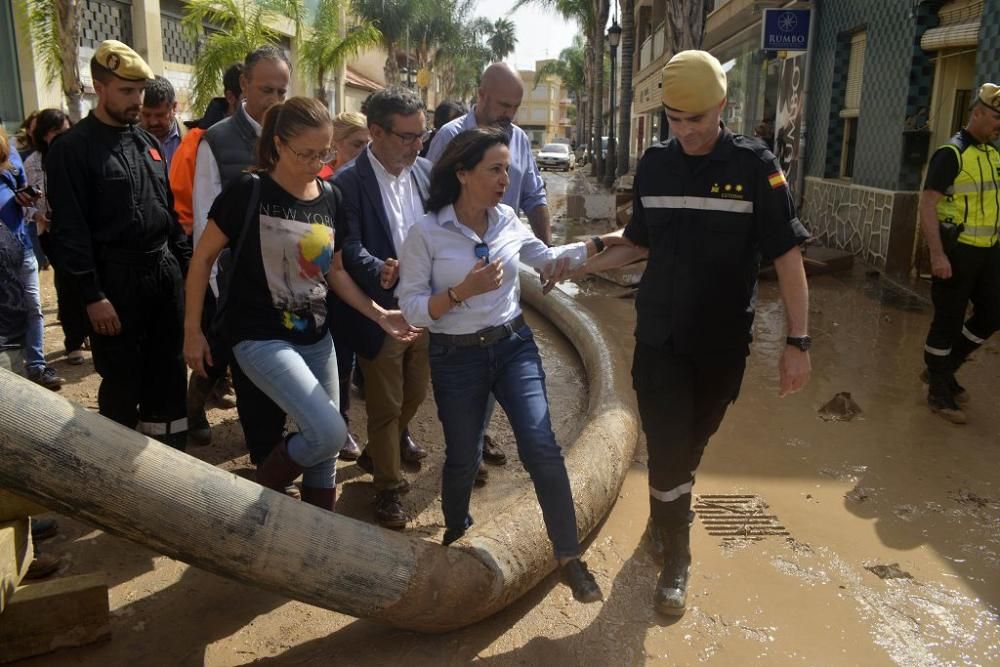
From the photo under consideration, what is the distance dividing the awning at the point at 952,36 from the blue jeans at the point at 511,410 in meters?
7.54

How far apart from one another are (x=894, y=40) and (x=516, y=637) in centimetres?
961

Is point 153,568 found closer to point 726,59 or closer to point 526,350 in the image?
point 526,350

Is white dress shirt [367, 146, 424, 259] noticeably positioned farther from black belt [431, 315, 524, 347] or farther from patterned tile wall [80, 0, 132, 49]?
patterned tile wall [80, 0, 132, 49]

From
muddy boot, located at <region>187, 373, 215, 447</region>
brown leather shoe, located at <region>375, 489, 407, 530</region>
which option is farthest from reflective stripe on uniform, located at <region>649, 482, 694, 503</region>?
muddy boot, located at <region>187, 373, 215, 447</region>

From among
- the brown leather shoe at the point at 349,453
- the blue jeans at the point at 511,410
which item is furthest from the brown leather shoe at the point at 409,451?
the blue jeans at the point at 511,410

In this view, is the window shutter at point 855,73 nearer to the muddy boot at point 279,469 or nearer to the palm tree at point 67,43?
the muddy boot at point 279,469

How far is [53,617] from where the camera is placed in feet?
9.04

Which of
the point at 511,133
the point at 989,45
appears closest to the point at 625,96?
the point at 989,45

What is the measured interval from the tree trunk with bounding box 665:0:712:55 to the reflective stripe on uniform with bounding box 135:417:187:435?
336 inches

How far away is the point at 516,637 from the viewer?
2.95m

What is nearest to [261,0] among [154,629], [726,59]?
[726,59]

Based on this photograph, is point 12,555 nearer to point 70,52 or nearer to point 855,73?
point 70,52

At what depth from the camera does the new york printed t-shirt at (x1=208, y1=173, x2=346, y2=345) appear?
301cm

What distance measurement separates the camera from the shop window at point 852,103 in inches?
442
